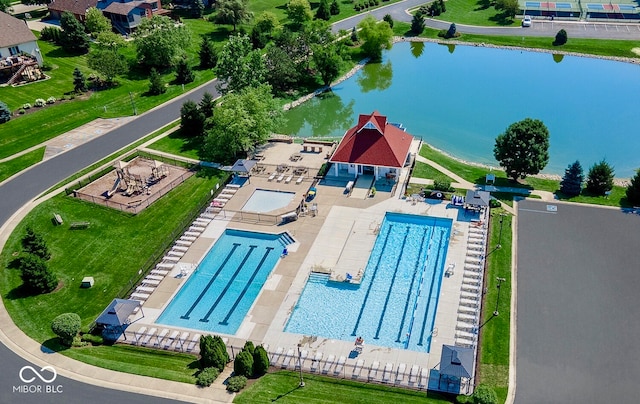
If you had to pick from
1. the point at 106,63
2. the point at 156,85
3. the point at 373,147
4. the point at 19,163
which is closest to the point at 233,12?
the point at 156,85

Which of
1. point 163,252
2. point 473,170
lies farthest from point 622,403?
point 163,252

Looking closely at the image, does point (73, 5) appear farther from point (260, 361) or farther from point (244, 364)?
point (260, 361)

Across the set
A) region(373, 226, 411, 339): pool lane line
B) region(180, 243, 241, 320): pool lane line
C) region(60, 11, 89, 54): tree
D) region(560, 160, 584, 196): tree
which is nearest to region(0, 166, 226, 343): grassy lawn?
region(180, 243, 241, 320): pool lane line

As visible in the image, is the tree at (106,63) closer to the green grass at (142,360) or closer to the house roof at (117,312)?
the house roof at (117,312)

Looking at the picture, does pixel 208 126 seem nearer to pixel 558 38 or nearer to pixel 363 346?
pixel 363 346

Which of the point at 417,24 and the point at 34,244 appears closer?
the point at 34,244

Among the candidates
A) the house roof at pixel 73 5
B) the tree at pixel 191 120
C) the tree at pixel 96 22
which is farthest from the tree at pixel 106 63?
the house roof at pixel 73 5
